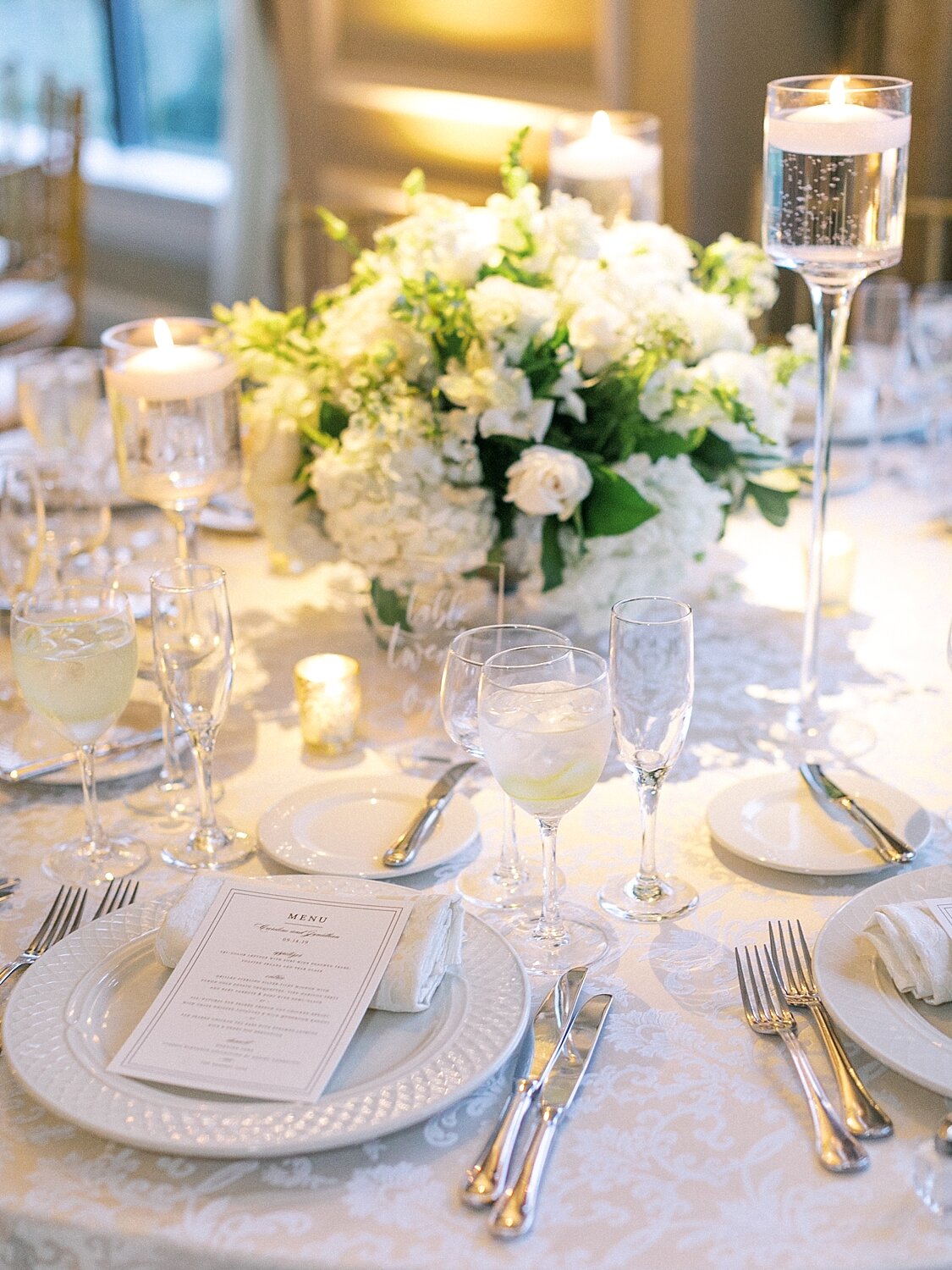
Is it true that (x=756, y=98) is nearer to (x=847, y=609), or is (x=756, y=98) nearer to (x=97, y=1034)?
(x=847, y=609)

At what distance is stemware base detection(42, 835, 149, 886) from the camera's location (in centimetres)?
119

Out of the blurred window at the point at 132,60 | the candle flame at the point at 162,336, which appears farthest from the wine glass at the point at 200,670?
the blurred window at the point at 132,60

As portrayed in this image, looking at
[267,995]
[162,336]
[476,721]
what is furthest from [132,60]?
[267,995]

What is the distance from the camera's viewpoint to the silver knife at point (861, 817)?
1156 mm

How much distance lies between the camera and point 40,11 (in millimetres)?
6152

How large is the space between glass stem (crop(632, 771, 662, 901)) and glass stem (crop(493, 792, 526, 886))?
0.32 feet

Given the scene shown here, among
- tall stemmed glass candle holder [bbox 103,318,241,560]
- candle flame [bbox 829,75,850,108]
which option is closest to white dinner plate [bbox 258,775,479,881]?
tall stemmed glass candle holder [bbox 103,318,241,560]

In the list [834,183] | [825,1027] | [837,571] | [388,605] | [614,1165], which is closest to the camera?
[614,1165]

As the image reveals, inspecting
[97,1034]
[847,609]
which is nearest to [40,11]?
[847,609]

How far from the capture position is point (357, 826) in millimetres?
1239

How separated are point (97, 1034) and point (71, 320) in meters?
3.30

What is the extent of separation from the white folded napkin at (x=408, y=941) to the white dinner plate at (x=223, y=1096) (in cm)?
1

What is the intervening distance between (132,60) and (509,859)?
5.73m

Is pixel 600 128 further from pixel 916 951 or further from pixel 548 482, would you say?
pixel 916 951
